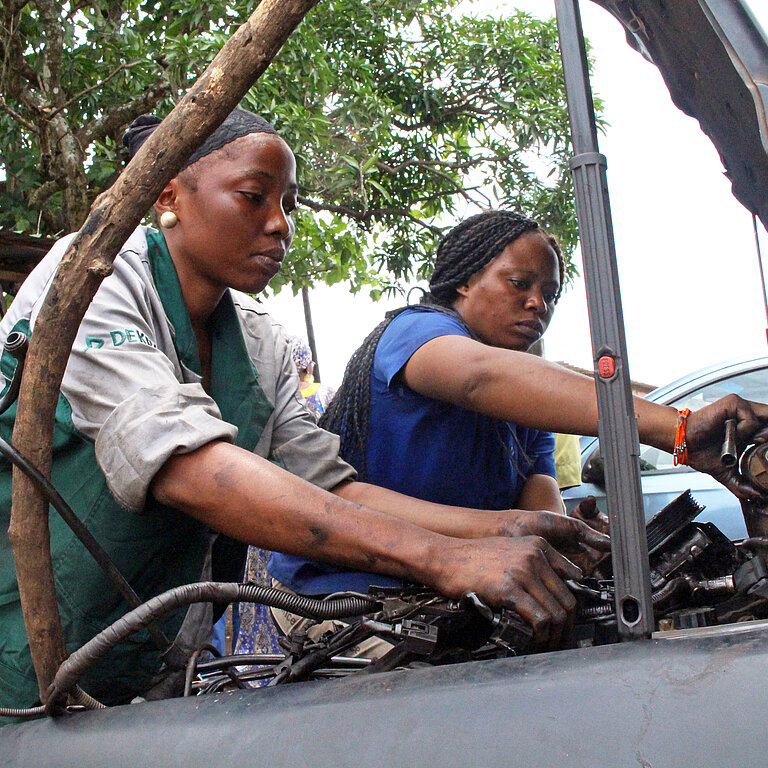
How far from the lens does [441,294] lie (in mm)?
2422

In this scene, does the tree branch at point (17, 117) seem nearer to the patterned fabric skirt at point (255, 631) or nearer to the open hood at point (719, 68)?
the patterned fabric skirt at point (255, 631)

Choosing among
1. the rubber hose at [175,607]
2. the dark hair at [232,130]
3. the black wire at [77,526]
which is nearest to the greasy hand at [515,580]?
the rubber hose at [175,607]

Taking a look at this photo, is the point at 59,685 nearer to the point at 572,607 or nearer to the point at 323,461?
the point at 572,607

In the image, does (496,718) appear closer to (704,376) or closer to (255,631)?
(255,631)

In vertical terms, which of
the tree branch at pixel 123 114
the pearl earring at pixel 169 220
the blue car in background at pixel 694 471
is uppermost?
the tree branch at pixel 123 114

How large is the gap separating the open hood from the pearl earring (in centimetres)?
87

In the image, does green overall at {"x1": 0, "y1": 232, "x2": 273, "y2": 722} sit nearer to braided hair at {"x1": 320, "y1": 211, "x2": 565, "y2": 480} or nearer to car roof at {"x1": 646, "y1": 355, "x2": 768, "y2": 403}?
braided hair at {"x1": 320, "y1": 211, "x2": 565, "y2": 480}

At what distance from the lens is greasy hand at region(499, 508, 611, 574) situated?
5.33ft

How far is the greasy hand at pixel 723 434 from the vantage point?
1.35 m

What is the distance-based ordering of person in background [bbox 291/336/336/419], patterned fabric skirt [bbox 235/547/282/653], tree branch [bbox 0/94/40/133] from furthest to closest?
tree branch [bbox 0/94/40/133] → person in background [bbox 291/336/336/419] → patterned fabric skirt [bbox 235/547/282/653]

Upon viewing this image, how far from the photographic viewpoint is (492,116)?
7.86 meters

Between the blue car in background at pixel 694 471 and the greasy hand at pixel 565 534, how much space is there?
1961mm

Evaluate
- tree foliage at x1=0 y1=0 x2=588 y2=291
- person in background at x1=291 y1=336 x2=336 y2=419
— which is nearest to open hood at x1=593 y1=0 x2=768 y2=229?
person in background at x1=291 y1=336 x2=336 y2=419

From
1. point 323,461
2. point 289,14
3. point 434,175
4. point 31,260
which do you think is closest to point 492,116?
point 434,175
